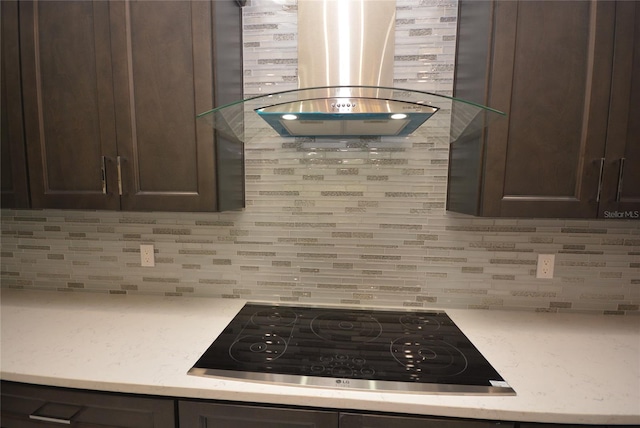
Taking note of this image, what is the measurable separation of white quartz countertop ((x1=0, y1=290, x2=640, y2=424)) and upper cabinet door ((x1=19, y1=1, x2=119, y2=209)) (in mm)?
537

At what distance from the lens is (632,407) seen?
866 mm

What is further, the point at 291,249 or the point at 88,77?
the point at 291,249

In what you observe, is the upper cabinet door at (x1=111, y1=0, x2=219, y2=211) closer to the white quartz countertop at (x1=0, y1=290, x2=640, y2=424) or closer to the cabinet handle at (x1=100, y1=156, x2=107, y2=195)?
the cabinet handle at (x1=100, y1=156, x2=107, y2=195)

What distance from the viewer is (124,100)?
122cm

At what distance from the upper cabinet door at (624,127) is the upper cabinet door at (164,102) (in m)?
1.47

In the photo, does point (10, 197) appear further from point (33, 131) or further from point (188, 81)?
point (188, 81)

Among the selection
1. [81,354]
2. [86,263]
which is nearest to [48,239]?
[86,263]

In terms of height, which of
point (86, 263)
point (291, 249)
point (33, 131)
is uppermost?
point (33, 131)

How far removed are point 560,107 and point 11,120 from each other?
85.4 inches

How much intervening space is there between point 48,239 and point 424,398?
1990mm

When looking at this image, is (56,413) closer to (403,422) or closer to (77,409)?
(77,409)

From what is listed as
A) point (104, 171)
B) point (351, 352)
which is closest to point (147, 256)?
point (104, 171)

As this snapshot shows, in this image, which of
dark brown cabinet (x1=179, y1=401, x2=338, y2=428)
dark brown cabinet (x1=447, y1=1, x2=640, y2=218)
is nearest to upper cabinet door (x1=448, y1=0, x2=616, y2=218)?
dark brown cabinet (x1=447, y1=1, x2=640, y2=218)

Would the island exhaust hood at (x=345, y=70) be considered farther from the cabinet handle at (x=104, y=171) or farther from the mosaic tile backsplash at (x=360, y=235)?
the cabinet handle at (x=104, y=171)
